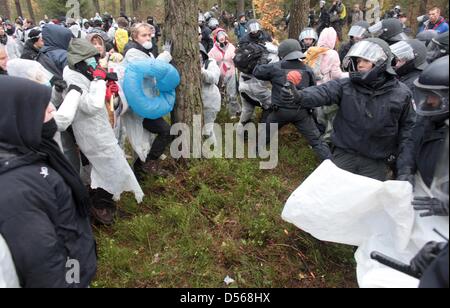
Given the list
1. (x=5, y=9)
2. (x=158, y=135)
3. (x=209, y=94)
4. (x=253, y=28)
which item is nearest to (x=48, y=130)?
(x=158, y=135)

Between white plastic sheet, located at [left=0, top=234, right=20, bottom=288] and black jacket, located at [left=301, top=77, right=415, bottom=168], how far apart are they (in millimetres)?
2464

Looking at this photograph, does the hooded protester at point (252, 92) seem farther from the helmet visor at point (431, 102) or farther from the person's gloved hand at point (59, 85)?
the helmet visor at point (431, 102)

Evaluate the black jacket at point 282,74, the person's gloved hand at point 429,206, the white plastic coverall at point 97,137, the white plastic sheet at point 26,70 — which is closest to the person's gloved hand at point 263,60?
the black jacket at point 282,74

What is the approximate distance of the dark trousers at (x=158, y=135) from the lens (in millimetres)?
4215

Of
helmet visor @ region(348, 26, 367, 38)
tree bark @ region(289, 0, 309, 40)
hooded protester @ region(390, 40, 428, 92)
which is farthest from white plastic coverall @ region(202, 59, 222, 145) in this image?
tree bark @ region(289, 0, 309, 40)

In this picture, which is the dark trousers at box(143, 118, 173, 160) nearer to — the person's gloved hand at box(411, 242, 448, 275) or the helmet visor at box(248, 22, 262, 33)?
the helmet visor at box(248, 22, 262, 33)

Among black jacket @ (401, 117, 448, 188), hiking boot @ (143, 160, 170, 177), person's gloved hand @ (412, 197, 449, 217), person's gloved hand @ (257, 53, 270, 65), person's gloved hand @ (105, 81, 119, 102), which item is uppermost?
person's gloved hand @ (257, 53, 270, 65)

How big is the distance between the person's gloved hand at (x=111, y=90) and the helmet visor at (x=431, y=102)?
2.68m

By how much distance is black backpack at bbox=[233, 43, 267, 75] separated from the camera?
545 cm

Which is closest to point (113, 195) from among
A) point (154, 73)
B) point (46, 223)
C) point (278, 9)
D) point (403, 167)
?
point (154, 73)

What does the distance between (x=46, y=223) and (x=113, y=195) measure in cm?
186

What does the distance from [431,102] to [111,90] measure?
2.81 m

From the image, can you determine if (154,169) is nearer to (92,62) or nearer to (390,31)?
(92,62)

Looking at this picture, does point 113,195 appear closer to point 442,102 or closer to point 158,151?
point 158,151
